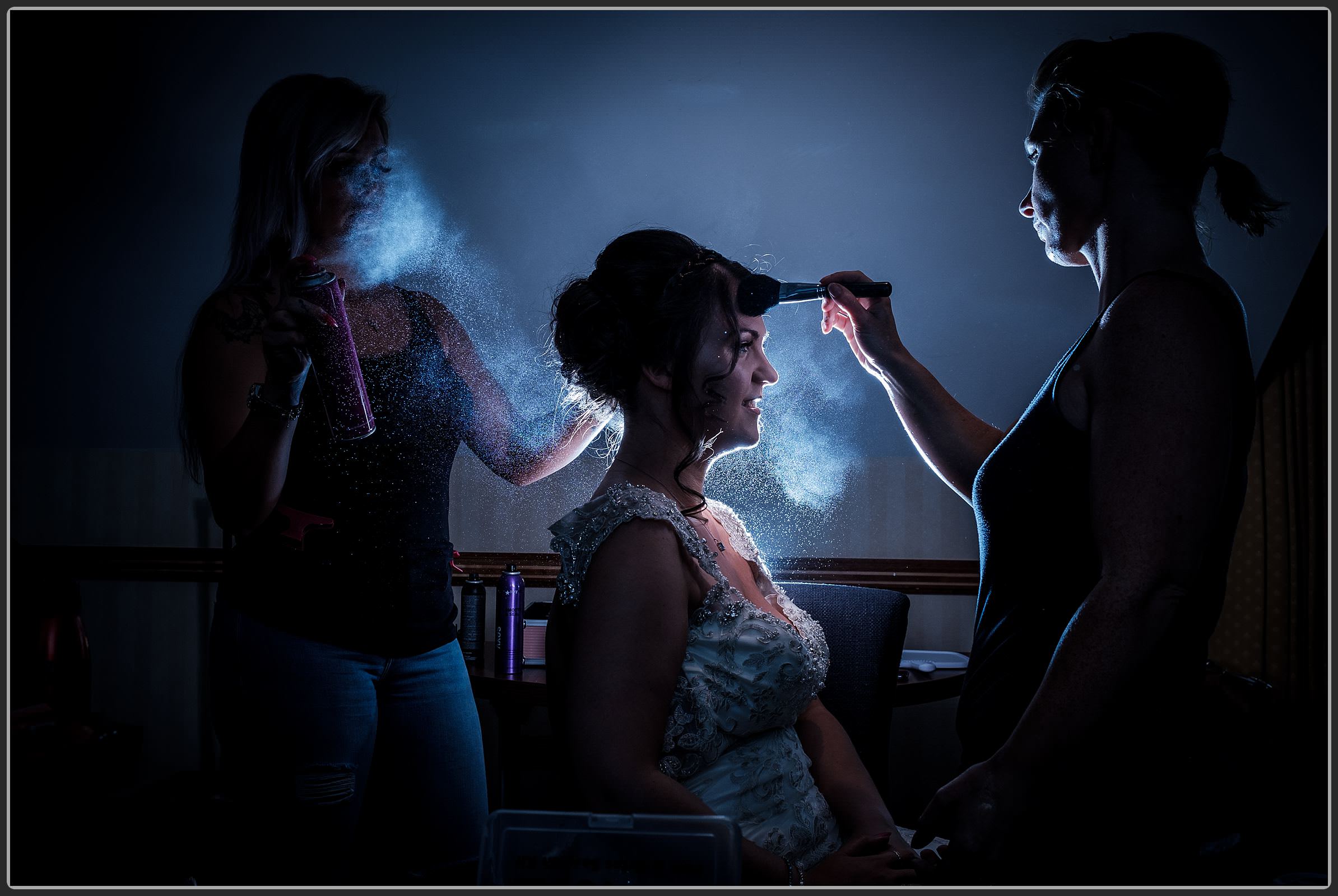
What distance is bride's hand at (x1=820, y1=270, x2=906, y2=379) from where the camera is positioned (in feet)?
4.61

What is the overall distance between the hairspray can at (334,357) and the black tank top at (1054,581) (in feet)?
2.89

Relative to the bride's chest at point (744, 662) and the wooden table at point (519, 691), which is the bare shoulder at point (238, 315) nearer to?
the bride's chest at point (744, 662)

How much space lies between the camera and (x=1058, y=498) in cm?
92

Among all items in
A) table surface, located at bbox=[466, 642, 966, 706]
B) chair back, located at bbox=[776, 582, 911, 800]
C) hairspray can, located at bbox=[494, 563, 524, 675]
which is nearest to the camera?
chair back, located at bbox=[776, 582, 911, 800]

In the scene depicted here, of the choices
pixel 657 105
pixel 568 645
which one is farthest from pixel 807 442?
pixel 568 645

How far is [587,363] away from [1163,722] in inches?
35.1

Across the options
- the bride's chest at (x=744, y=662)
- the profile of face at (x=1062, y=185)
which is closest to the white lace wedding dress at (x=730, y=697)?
the bride's chest at (x=744, y=662)

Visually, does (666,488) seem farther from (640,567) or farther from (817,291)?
(817,291)

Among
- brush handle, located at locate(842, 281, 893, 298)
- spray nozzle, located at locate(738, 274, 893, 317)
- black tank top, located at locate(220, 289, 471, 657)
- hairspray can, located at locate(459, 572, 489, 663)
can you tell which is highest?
brush handle, located at locate(842, 281, 893, 298)

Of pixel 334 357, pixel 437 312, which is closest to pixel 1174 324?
pixel 334 357

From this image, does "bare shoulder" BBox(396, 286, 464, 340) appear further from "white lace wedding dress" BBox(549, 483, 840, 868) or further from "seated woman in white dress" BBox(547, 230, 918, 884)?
"white lace wedding dress" BBox(549, 483, 840, 868)

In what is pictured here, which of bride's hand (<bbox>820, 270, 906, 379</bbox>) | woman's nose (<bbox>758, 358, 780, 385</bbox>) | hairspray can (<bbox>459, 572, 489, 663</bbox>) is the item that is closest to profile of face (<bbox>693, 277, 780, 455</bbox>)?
woman's nose (<bbox>758, 358, 780, 385</bbox>)

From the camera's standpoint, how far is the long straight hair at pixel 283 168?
3.92 feet

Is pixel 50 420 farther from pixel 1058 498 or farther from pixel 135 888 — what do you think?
pixel 1058 498
